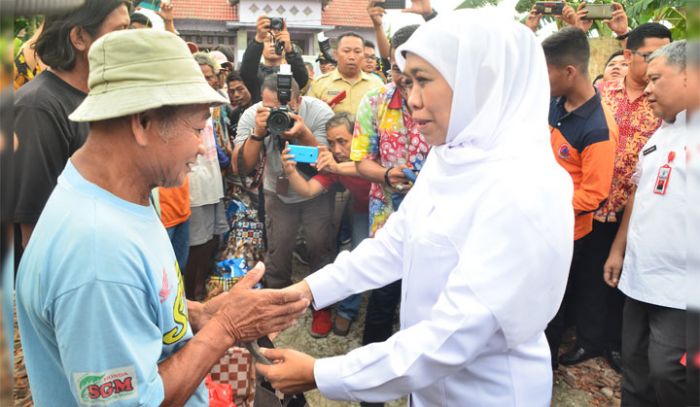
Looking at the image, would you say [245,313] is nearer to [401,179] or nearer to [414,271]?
[414,271]

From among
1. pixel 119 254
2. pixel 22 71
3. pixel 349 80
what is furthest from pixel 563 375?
pixel 22 71

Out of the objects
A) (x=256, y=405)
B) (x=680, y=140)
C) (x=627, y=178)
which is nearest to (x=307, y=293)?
(x=256, y=405)

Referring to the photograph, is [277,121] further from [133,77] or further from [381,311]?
[133,77]

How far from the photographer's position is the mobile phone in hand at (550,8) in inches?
184

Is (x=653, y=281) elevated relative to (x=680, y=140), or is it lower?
lower

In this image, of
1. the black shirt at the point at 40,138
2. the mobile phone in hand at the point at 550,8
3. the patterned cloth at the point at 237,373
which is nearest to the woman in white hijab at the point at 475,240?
the patterned cloth at the point at 237,373

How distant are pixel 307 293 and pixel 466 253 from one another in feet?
2.63

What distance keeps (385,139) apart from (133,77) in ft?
7.98

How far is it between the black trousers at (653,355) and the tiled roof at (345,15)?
25.6m

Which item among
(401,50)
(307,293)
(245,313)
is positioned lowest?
(307,293)

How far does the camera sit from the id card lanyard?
8.77 feet

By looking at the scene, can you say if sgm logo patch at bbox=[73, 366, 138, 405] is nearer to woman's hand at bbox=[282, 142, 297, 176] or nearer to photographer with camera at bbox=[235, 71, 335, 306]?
woman's hand at bbox=[282, 142, 297, 176]

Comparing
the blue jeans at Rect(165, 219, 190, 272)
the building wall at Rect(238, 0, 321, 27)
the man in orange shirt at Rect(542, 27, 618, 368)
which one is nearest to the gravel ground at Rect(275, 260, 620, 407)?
the man in orange shirt at Rect(542, 27, 618, 368)

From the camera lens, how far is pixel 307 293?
6.96ft
